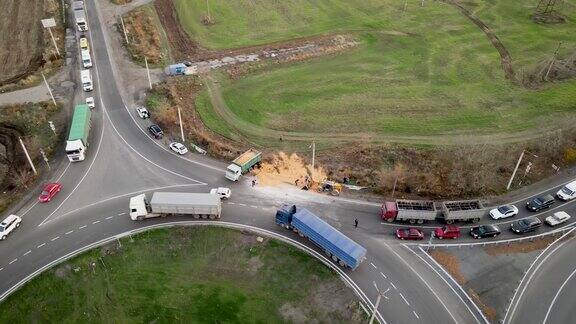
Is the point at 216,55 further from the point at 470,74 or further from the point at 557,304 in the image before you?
the point at 557,304

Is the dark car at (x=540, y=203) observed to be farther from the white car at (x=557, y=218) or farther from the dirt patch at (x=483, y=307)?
the dirt patch at (x=483, y=307)

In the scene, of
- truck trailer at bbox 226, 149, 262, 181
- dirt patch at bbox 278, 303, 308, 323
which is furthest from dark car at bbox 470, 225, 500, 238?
truck trailer at bbox 226, 149, 262, 181

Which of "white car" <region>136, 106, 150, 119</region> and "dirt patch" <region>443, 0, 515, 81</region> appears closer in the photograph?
"white car" <region>136, 106, 150, 119</region>

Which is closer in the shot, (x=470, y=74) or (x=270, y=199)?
(x=270, y=199)

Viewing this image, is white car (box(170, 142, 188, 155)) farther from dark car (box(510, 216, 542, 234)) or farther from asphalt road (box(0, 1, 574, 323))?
dark car (box(510, 216, 542, 234))

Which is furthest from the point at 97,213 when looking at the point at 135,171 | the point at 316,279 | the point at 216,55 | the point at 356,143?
the point at 216,55

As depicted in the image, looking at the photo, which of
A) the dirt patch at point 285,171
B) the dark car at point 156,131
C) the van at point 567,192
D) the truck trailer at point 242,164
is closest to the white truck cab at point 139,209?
the truck trailer at point 242,164
